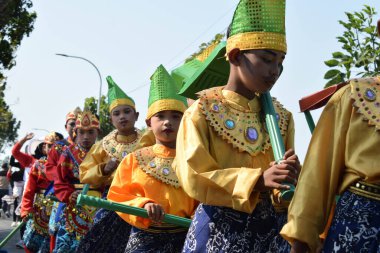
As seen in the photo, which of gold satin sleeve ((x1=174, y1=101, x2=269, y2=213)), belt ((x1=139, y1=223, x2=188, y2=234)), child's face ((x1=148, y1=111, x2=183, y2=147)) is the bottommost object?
belt ((x1=139, y1=223, x2=188, y2=234))

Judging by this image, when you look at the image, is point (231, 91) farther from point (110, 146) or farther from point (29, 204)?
point (29, 204)

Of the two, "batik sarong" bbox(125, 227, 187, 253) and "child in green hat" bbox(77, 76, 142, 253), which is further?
"child in green hat" bbox(77, 76, 142, 253)

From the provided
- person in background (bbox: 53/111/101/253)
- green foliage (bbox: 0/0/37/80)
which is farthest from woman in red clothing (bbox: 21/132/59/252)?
green foliage (bbox: 0/0/37/80)

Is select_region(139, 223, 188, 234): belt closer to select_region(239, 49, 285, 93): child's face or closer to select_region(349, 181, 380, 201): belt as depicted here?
select_region(239, 49, 285, 93): child's face

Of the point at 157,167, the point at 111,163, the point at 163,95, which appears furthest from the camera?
the point at 111,163

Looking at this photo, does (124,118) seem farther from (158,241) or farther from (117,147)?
(158,241)

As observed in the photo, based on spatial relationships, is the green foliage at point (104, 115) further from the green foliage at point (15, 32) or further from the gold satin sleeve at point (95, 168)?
the gold satin sleeve at point (95, 168)

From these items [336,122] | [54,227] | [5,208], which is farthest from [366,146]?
[5,208]

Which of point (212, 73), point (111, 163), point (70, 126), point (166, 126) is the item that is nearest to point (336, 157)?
point (212, 73)

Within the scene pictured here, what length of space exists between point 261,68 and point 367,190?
1.21 metres

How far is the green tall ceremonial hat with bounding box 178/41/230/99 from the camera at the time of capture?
17.5 feet

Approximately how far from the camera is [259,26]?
188 inches

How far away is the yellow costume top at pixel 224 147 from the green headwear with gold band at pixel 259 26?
0.99 feet

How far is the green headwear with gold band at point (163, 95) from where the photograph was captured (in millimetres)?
6902
